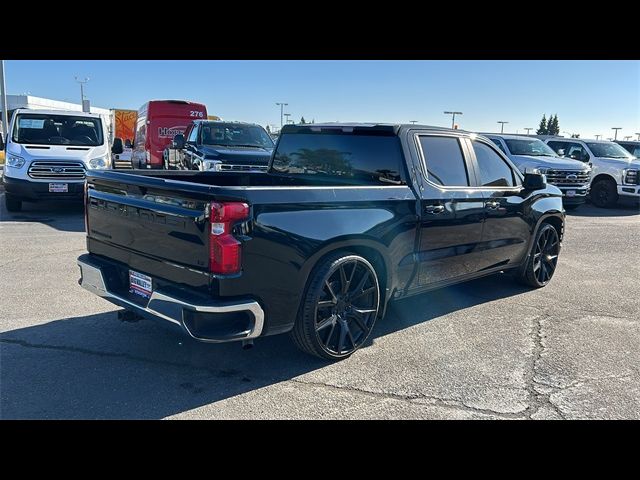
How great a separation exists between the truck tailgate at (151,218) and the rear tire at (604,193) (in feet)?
49.6

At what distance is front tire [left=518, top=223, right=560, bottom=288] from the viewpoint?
6207 mm

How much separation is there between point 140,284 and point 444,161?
289cm

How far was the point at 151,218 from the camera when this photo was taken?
359cm

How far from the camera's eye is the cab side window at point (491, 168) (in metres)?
5.31

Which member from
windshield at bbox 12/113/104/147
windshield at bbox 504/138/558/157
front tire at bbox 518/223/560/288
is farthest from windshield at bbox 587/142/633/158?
windshield at bbox 12/113/104/147

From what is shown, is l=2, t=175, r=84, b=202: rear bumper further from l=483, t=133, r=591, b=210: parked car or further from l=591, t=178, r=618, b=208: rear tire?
l=591, t=178, r=618, b=208: rear tire

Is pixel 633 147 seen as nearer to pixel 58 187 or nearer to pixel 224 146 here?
pixel 224 146

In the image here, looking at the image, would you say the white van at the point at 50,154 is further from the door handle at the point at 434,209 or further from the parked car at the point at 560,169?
the parked car at the point at 560,169

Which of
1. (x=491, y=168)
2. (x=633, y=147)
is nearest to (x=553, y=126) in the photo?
(x=633, y=147)

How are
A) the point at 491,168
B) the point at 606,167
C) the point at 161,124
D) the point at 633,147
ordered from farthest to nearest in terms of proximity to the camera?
1. the point at 633,147
2. the point at 161,124
3. the point at 606,167
4. the point at 491,168

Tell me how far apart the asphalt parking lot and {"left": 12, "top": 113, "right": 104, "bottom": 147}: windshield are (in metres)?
6.09

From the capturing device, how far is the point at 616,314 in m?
5.50

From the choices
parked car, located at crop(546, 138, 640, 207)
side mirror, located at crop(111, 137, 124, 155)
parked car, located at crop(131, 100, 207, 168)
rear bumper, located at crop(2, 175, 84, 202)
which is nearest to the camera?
rear bumper, located at crop(2, 175, 84, 202)
